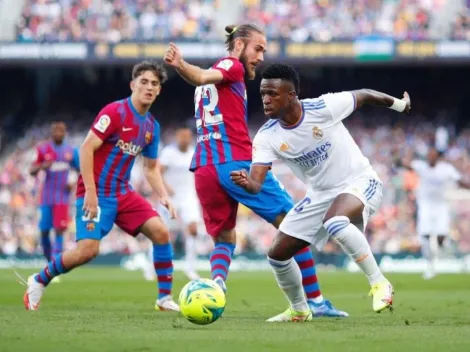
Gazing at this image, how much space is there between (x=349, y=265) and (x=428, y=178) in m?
4.91

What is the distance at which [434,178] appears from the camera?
2009cm

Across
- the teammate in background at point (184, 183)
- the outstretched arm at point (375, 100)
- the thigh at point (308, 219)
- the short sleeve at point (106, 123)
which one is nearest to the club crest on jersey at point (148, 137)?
the short sleeve at point (106, 123)

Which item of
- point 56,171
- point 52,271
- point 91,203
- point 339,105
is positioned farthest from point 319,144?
point 56,171

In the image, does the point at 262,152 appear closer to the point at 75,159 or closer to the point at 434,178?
the point at 75,159

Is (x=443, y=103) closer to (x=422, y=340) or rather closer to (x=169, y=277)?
(x=169, y=277)

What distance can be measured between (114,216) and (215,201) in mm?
1317

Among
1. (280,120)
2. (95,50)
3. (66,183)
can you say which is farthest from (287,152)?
(95,50)

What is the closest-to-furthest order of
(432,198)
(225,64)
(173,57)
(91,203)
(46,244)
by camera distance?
(173,57) → (225,64) → (91,203) → (46,244) → (432,198)

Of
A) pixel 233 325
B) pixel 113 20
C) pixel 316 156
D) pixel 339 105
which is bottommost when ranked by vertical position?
pixel 233 325

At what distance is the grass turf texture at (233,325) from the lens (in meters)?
6.55

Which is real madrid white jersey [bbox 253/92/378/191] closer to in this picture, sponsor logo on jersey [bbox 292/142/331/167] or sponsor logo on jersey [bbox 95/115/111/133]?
sponsor logo on jersey [bbox 292/142/331/167]

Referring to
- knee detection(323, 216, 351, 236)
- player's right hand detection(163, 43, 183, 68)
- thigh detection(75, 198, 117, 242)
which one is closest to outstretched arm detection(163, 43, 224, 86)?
player's right hand detection(163, 43, 183, 68)

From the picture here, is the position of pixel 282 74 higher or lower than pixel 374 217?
higher

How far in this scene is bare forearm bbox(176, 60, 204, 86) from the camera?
27.6ft
